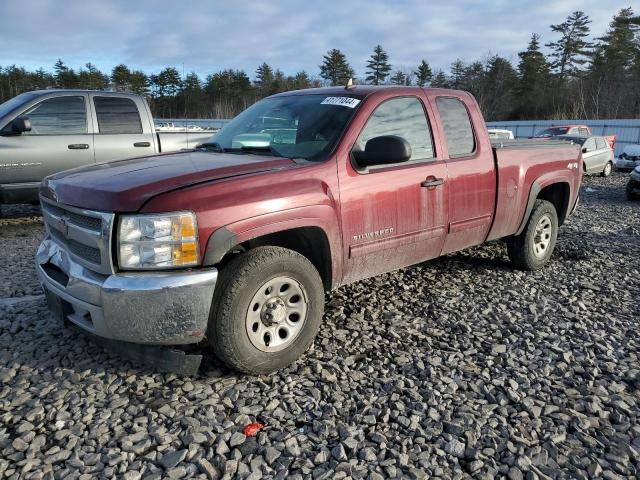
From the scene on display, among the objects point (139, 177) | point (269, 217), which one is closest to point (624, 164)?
point (269, 217)

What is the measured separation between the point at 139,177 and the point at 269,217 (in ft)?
2.68

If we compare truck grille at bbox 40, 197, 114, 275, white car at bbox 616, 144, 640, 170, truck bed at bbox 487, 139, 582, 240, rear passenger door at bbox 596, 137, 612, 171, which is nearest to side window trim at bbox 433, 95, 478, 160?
truck bed at bbox 487, 139, 582, 240

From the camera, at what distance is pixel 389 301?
451cm

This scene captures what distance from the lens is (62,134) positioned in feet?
24.1

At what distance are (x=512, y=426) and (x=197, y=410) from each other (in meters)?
1.76

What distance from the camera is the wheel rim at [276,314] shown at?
3.07m

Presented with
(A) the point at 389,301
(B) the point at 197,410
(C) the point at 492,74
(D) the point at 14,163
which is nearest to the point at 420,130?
(A) the point at 389,301

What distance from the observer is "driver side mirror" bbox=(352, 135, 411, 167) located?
3.40 metres

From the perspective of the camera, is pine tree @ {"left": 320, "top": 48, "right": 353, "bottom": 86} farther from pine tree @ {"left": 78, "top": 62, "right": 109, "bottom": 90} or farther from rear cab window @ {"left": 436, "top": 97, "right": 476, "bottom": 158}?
rear cab window @ {"left": 436, "top": 97, "right": 476, "bottom": 158}

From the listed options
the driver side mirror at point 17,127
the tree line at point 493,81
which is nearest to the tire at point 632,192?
the driver side mirror at point 17,127

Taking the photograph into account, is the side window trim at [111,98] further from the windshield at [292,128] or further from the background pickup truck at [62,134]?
the windshield at [292,128]

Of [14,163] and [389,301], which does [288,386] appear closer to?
[389,301]

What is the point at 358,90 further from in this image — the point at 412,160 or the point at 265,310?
the point at 265,310

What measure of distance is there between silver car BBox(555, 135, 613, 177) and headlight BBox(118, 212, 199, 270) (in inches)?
671
